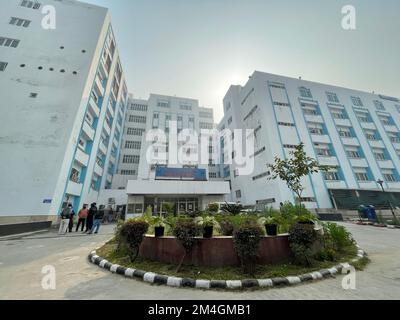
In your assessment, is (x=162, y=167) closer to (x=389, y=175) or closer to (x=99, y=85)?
(x=99, y=85)

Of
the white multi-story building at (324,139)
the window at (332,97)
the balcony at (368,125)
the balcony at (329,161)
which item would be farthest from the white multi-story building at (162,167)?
the balcony at (368,125)

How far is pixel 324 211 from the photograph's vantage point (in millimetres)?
21250

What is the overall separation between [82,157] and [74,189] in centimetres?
361

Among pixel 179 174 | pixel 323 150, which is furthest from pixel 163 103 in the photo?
pixel 323 150

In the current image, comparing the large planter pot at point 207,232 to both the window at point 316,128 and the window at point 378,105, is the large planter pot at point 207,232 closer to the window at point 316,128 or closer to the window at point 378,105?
the window at point 316,128

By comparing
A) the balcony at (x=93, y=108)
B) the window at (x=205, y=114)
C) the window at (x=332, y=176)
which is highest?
the window at (x=205, y=114)

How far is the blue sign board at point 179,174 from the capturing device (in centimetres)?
2202

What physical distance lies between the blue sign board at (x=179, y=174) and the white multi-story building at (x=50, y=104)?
8.40 m

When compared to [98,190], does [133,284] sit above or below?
below

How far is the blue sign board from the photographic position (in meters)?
22.0

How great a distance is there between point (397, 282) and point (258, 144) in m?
24.3

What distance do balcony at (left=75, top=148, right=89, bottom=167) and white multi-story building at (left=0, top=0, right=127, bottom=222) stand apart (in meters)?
0.11
